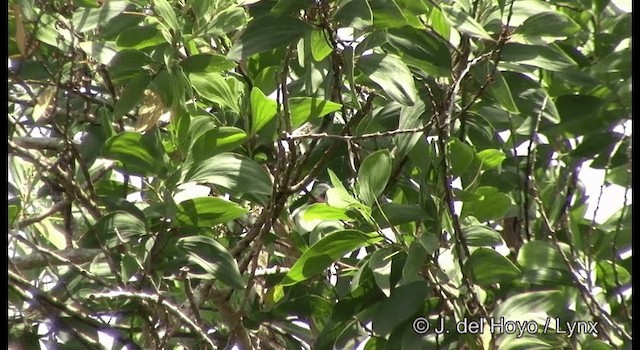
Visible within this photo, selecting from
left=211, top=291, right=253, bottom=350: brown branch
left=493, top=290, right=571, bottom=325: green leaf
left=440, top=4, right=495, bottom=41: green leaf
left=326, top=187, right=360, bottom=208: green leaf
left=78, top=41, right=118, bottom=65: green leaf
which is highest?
left=440, top=4, right=495, bottom=41: green leaf

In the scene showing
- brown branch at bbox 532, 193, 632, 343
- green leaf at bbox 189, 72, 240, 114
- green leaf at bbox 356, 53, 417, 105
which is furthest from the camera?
green leaf at bbox 189, 72, 240, 114

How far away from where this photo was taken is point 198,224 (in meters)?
1.32

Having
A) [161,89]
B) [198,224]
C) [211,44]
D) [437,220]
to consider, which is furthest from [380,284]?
[211,44]

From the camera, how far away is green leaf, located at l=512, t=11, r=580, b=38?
1.30 meters

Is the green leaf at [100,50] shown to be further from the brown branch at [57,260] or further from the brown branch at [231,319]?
the brown branch at [231,319]

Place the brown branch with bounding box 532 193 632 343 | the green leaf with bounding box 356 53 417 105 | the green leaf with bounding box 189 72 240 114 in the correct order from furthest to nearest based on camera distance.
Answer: the green leaf with bounding box 189 72 240 114, the green leaf with bounding box 356 53 417 105, the brown branch with bounding box 532 193 632 343

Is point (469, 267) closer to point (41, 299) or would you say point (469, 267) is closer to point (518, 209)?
point (518, 209)

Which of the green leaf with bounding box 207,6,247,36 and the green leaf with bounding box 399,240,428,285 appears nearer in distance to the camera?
the green leaf with bounding box 399,240,428,285

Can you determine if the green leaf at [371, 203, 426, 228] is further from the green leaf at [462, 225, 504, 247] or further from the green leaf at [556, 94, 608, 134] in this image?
the green leaf at [556, 94, 608, 134]

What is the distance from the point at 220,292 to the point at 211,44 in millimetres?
380

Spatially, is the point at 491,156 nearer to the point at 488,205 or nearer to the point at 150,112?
the point at 488,205

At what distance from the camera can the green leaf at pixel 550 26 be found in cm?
130

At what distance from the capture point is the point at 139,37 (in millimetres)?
1348

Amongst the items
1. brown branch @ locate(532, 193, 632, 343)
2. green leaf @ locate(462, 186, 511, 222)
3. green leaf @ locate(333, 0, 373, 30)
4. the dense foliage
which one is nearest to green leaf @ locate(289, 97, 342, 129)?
the dense foliage
